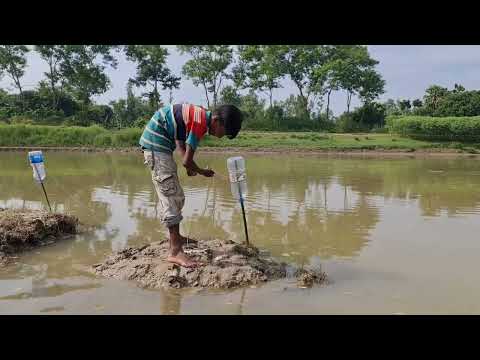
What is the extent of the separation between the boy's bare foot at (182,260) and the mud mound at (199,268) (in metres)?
0.04

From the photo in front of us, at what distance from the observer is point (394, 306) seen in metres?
4.02

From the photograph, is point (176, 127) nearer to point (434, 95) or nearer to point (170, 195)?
point (170, 195)

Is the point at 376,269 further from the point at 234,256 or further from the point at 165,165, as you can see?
the point at 165,165

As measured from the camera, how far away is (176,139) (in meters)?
4.50

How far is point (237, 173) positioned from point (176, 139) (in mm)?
1079

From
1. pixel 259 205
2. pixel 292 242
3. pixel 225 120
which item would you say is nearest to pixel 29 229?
pixel 225 120

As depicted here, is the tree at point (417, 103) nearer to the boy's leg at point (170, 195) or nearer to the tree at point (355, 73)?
the tree at point (355, 73)

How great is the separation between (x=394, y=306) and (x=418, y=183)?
9858mm

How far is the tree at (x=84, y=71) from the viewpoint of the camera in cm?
4322

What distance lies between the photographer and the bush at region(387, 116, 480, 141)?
28.9 m

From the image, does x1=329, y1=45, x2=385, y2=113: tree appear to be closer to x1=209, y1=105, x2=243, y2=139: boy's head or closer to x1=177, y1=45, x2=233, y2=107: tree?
x1=177, y1=45, x2=233, y2=107: tree

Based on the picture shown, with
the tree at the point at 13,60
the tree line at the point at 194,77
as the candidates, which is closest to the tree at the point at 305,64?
the tree line at the point at 194,77

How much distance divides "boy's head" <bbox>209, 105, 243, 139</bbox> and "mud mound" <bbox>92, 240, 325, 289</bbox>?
1284 millimetres
